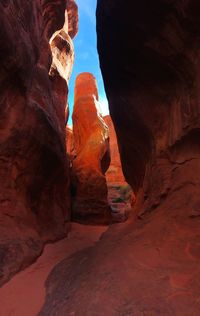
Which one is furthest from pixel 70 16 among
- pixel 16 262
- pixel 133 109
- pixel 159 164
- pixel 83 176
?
pixel 16 262

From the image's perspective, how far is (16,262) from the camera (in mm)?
3635

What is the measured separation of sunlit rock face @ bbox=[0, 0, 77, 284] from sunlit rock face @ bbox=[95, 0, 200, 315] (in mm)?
1751

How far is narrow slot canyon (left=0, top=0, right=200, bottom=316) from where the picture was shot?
267 cm

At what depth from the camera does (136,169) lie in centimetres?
892

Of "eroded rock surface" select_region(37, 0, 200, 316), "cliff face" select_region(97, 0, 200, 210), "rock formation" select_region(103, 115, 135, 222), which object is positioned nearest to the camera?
"eroded rock surface" select_region(37, 0, 200, 316)

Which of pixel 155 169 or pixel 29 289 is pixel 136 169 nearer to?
pixel 155 169

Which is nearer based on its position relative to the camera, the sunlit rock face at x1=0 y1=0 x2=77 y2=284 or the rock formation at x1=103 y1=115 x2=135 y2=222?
the sunlit rock face at x1=0 y1=0 x2=77 y2=284

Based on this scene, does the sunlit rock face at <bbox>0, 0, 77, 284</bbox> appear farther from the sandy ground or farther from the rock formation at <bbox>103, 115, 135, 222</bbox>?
the rock formation at <bbox>103, 115, 135, 222</bbox>

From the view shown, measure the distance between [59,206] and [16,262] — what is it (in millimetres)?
3648

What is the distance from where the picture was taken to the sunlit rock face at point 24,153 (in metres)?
4.28

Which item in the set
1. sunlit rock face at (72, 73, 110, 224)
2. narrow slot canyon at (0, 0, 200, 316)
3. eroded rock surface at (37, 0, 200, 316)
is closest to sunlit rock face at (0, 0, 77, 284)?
narrow slot canyon at (0, 0, 200, 316)

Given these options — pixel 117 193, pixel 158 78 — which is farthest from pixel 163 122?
pixel 117 193

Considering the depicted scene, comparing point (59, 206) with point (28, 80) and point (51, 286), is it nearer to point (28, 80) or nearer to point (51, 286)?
point (28, 80)

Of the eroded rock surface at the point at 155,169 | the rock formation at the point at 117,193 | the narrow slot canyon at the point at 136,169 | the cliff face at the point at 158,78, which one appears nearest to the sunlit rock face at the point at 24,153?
the narrow slot canyon at the point at 136,169
